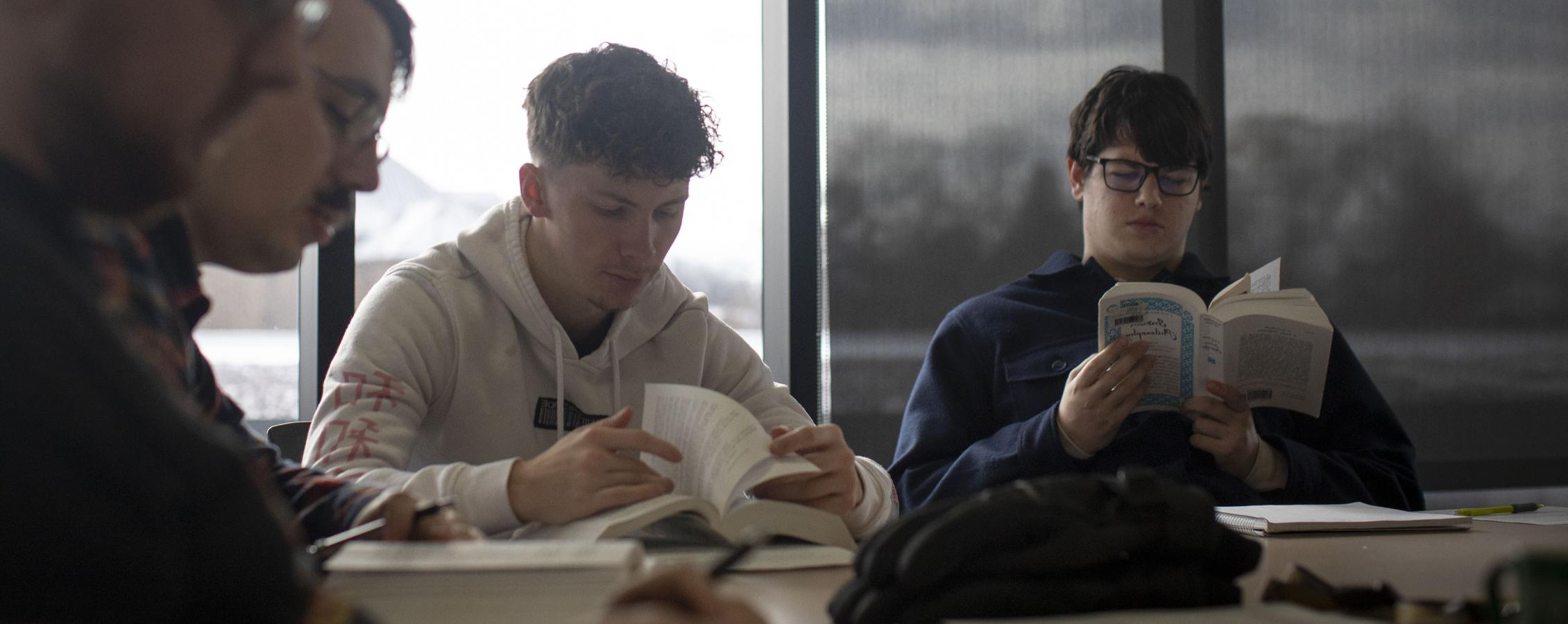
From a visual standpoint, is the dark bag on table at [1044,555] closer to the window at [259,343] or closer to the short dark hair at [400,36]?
the short dark hair at [400,36]

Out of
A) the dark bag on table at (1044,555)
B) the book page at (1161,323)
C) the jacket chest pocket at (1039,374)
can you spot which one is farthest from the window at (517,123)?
the dark bag on table at (1044,555)

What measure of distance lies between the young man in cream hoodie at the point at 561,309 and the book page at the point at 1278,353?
0.58 meters

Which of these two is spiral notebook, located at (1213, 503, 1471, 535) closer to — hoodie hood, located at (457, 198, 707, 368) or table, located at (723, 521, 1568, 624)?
table, located at (723, 521, 1568, 624)

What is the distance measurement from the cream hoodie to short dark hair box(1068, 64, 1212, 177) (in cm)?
76

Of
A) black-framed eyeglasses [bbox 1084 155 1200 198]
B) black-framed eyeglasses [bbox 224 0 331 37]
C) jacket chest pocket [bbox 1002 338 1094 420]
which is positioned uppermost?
black-framed eyeglasses [bbox 1084 155 1200 198]

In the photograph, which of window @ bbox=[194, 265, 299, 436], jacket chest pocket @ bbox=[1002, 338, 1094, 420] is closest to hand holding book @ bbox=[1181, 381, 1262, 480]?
jacket chest pocket @ bbox=[1002, 338, 1094, 420]

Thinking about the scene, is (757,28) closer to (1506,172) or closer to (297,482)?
(297,482)

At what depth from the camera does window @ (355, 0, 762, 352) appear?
2.48 meters

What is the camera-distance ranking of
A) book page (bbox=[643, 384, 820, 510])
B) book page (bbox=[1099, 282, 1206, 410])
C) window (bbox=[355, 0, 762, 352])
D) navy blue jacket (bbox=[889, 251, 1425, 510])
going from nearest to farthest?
book page (bbox=[643, 384, 820, 510]) < book page (bbox=[1099, 282, 1206, 410]) < navy blue jacket (bbox=[889, 251, 1425, 510]) < window (bbox=[355, 0, 762, 352])

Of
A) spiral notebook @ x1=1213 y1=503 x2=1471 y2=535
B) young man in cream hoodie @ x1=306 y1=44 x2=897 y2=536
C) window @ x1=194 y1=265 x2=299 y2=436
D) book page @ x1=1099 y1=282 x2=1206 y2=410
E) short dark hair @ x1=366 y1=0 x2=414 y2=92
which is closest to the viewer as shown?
short dark hair @ x1=366 y1=0 x2=414 y2=92

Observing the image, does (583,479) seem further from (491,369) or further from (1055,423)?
(1055,423)

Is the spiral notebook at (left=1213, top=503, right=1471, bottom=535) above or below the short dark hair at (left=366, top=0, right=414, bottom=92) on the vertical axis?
below

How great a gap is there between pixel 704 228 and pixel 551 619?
1993 mm

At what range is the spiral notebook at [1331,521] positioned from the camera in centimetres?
133
